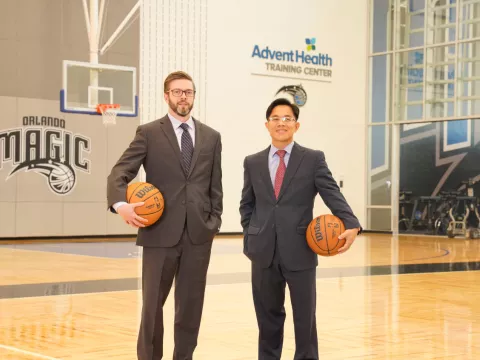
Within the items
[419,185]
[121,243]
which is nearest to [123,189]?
[121,243]

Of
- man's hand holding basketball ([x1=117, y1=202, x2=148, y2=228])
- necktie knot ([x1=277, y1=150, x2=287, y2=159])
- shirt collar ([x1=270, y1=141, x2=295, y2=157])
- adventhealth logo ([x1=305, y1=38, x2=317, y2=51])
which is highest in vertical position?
adventhealth logo ([x1=305, y1=38, x2=317, y2=51])

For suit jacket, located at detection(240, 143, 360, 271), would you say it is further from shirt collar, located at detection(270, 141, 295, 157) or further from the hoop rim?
the hoop rim

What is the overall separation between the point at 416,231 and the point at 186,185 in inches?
809

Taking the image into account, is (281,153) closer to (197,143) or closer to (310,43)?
(197,143)

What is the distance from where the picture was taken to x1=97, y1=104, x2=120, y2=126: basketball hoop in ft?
65.1

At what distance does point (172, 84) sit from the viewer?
5.21 m

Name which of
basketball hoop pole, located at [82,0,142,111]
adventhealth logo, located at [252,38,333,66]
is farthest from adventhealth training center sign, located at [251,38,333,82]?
basketball hoop pole, located at [82,0,142,111]

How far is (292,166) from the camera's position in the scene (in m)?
5.46

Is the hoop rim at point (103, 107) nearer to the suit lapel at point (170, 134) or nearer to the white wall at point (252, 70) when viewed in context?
the white wall at point (252, 70)

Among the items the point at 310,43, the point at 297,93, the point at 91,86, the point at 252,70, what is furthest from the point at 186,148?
the point at 310,43

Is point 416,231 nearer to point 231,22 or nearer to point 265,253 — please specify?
point 231,22

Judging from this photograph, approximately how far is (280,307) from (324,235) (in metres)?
0.59

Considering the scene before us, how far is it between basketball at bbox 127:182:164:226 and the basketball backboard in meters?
14.8

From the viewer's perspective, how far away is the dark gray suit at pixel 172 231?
523 centimetres
